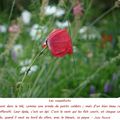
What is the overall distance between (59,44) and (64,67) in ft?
4.81

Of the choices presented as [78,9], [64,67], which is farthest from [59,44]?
[64,67]

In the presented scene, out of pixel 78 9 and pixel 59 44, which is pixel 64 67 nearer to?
pixel 78 9

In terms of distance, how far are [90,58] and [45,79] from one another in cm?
87

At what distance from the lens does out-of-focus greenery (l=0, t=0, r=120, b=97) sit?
8.08 ft

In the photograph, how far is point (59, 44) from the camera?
1997 millimetres

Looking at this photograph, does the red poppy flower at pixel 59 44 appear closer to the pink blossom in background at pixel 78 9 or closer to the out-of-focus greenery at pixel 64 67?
the out-of-focus greenery at pixel 64 67

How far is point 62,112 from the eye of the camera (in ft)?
6.75

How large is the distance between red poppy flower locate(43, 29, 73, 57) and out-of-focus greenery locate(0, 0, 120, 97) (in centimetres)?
15

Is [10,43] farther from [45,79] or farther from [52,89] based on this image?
[52,89]

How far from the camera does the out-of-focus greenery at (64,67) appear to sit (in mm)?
2463

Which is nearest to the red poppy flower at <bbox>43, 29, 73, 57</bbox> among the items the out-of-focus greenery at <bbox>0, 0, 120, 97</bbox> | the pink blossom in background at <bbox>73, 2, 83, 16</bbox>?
the out-of-focus greenery at <bbox>0, 0, 120, 97</bbox>

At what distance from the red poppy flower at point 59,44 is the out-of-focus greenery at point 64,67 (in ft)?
0.48

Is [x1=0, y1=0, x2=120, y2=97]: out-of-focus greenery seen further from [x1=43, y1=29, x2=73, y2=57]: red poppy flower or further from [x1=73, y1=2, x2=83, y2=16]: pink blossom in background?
[x1=43, y1=29, x2=73, y2=57]: red poppy flower

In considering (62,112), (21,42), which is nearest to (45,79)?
(62,112)
